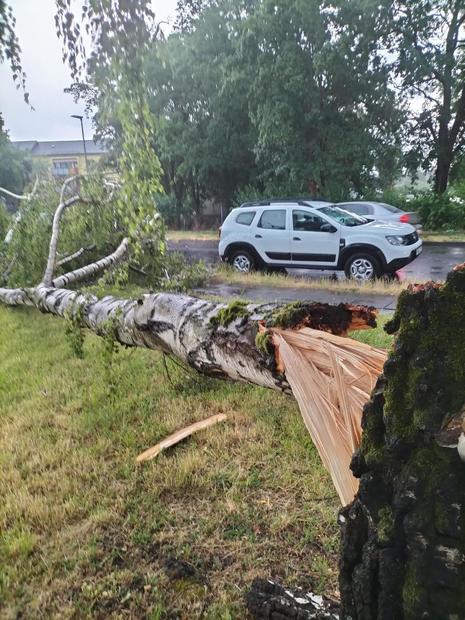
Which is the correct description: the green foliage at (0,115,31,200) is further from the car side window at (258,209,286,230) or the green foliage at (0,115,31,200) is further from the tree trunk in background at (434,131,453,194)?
the tree trunk in background at (434,131,453,194)

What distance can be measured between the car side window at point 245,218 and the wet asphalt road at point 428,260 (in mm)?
1477

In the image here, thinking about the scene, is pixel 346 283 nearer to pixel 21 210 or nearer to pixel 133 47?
pixel 21 210

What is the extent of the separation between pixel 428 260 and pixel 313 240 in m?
4.18

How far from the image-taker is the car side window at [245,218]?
426 inches

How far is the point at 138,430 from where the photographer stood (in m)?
3.31

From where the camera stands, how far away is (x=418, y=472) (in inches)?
44.4

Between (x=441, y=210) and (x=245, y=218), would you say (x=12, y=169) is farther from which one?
(x=441, y=210)

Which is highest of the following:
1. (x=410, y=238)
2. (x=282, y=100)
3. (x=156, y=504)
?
(x=282, y=100)

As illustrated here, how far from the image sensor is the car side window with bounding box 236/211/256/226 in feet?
35.5

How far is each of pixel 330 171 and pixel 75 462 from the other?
1899cm

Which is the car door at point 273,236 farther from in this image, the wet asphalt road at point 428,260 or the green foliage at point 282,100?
the green foliage at point 282,100

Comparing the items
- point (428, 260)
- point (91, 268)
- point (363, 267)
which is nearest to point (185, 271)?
point (91, 268)

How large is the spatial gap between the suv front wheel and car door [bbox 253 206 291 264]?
1413 millimetres

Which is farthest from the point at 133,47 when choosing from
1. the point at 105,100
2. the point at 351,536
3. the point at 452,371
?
the point at 351,536
